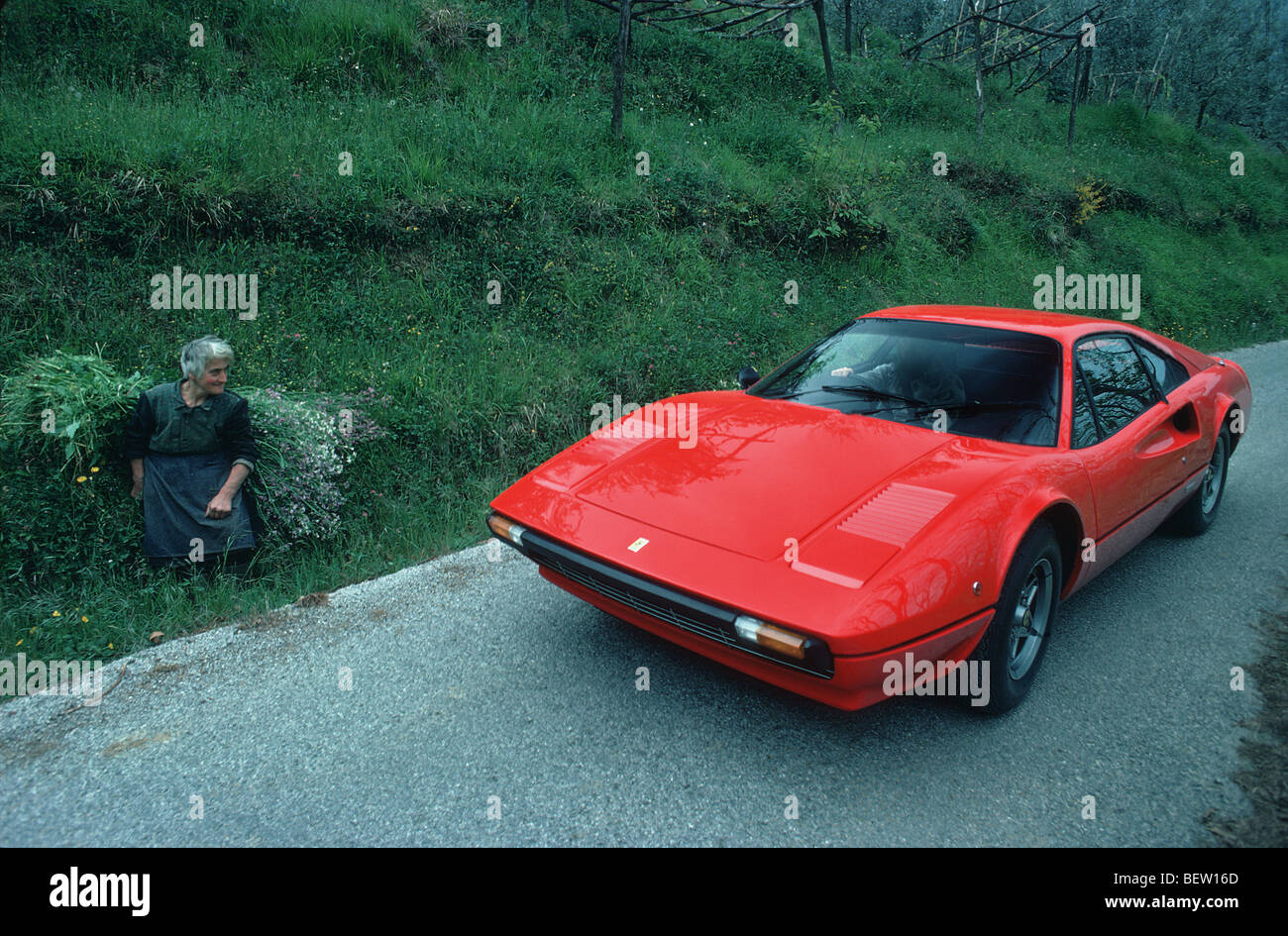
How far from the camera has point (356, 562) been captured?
158 inches

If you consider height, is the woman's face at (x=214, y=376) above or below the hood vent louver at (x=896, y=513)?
above

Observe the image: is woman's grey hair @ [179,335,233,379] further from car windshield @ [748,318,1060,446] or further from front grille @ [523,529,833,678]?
car windshield @ [748,318,1060,446]

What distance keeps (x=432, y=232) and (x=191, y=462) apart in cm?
380

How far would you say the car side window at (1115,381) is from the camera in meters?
3.36

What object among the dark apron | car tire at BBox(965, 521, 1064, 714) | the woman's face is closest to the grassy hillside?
the dark apron

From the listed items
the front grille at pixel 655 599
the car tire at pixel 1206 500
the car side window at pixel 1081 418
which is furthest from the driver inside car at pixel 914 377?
the car tire at pixel 1206 500

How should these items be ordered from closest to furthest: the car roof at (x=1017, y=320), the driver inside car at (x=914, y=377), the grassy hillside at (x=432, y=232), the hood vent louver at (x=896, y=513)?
the hood vent louver at (x=896, y=513) → the driver inside car at (x=914, y=377) → the car roof at (x=1017, y=320) → the grassy hillside at (x=432, y=232)

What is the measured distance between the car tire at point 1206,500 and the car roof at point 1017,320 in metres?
1.05

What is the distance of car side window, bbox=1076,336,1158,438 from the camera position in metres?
3.36

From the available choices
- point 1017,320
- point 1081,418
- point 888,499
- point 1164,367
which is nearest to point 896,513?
point 888,499

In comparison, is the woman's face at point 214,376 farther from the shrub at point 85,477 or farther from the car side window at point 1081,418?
the car side window at point 1081,418

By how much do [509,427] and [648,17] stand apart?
10832 millimetres

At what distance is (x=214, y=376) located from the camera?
3.61 m
